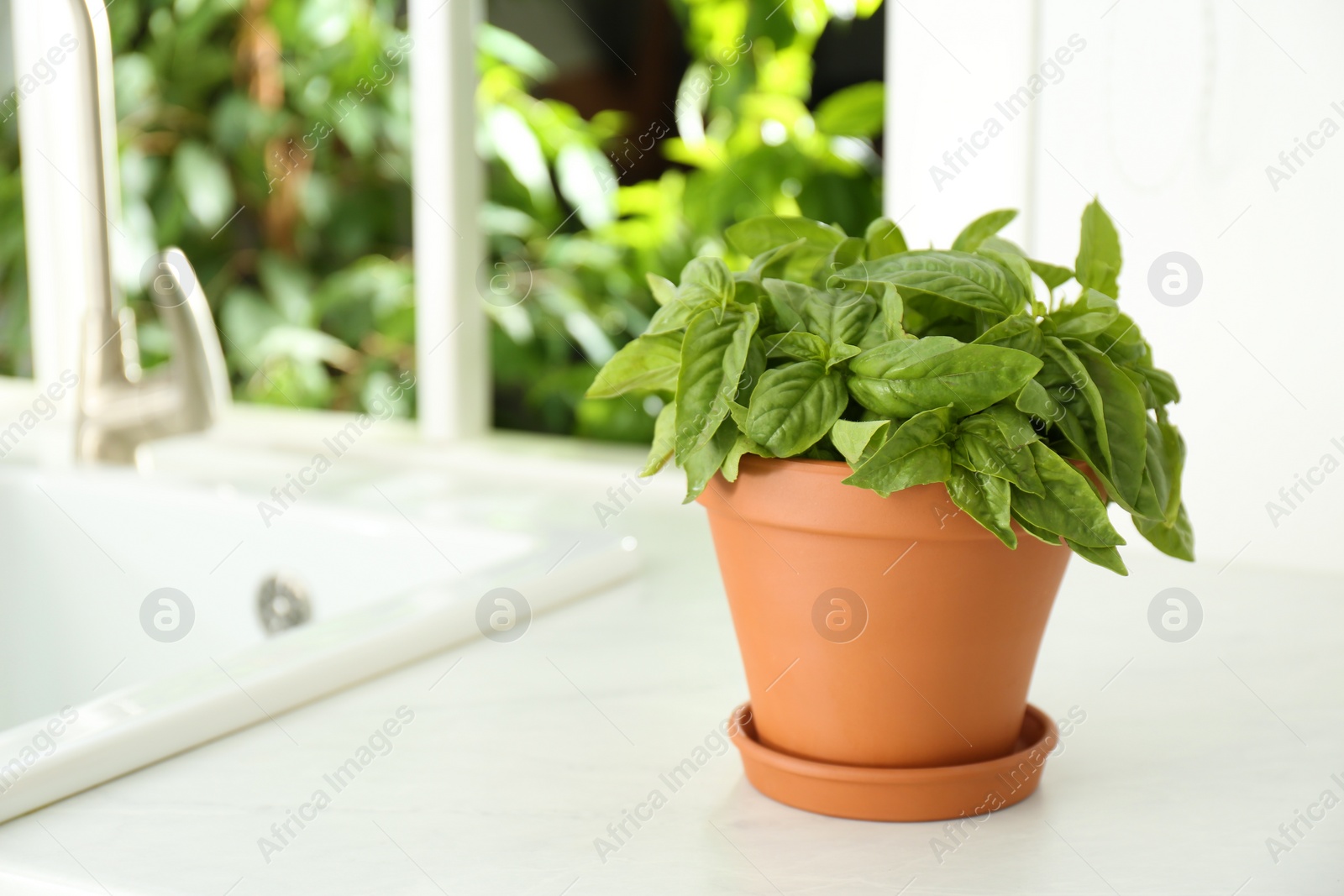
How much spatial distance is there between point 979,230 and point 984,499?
16 cm

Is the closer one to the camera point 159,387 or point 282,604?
point 282,604

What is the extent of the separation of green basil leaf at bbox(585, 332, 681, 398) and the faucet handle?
678 millimetres

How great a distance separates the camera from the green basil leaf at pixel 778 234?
0.59 m

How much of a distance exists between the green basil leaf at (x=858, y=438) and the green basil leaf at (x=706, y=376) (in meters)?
0.04

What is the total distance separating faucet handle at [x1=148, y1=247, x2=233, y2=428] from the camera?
1.11m

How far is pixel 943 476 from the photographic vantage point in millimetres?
477

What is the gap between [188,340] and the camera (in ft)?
3.72

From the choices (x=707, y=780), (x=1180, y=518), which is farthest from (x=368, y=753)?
(x=1180, y=518)

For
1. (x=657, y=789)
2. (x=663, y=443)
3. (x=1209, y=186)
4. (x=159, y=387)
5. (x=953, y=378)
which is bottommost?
(x=159, y=387)

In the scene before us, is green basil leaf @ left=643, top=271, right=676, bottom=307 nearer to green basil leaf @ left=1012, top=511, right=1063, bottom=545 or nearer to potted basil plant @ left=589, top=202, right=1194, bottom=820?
potted basil plant @ left=589, top=202, right=1194, bottom=820

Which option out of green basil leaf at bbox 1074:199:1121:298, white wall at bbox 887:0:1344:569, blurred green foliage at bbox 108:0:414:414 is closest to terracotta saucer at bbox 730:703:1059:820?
green basil leaf at bbox 1074:199:1121:298

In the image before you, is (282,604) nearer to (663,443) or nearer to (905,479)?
(663,443)

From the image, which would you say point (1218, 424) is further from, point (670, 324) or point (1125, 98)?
point (670, 324)

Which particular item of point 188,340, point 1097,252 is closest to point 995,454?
point 1097,252
